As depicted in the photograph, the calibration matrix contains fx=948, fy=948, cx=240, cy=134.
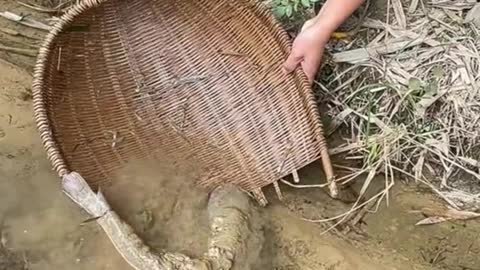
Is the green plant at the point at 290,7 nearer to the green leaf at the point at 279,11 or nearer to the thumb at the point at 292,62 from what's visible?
the green leaf at the point at 279,11

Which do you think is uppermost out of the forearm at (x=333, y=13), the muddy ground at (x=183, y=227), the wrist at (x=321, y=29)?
the forearm at (x=333, y=13)

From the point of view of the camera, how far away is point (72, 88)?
1.97 m

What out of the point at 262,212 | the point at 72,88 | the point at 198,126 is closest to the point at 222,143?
the point at 198,126

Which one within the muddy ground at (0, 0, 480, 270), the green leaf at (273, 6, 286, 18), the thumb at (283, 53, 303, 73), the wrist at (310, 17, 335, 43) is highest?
the wrist at (310, 17, 335, 43)

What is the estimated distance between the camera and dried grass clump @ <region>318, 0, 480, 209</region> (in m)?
1.98

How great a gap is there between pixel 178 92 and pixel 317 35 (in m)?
0.37

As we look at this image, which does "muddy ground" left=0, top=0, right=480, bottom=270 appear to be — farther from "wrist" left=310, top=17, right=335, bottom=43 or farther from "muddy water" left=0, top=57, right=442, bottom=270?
"wrist" left=310, top=17, right=335, bottom=43

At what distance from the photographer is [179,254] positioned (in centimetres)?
175

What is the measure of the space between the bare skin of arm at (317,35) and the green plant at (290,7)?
0.10 metres

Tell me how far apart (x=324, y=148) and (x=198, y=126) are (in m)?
0.32

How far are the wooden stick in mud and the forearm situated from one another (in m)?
0.38

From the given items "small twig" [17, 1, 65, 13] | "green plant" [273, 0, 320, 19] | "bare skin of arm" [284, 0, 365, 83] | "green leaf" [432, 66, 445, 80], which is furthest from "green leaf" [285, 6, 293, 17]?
"small twig" [17, 1, 65, 13]

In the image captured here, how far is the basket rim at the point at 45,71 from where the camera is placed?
5.93 feet

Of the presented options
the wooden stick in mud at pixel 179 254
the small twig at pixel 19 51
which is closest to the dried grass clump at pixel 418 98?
the wooden stick in mud at pixel 179 254
